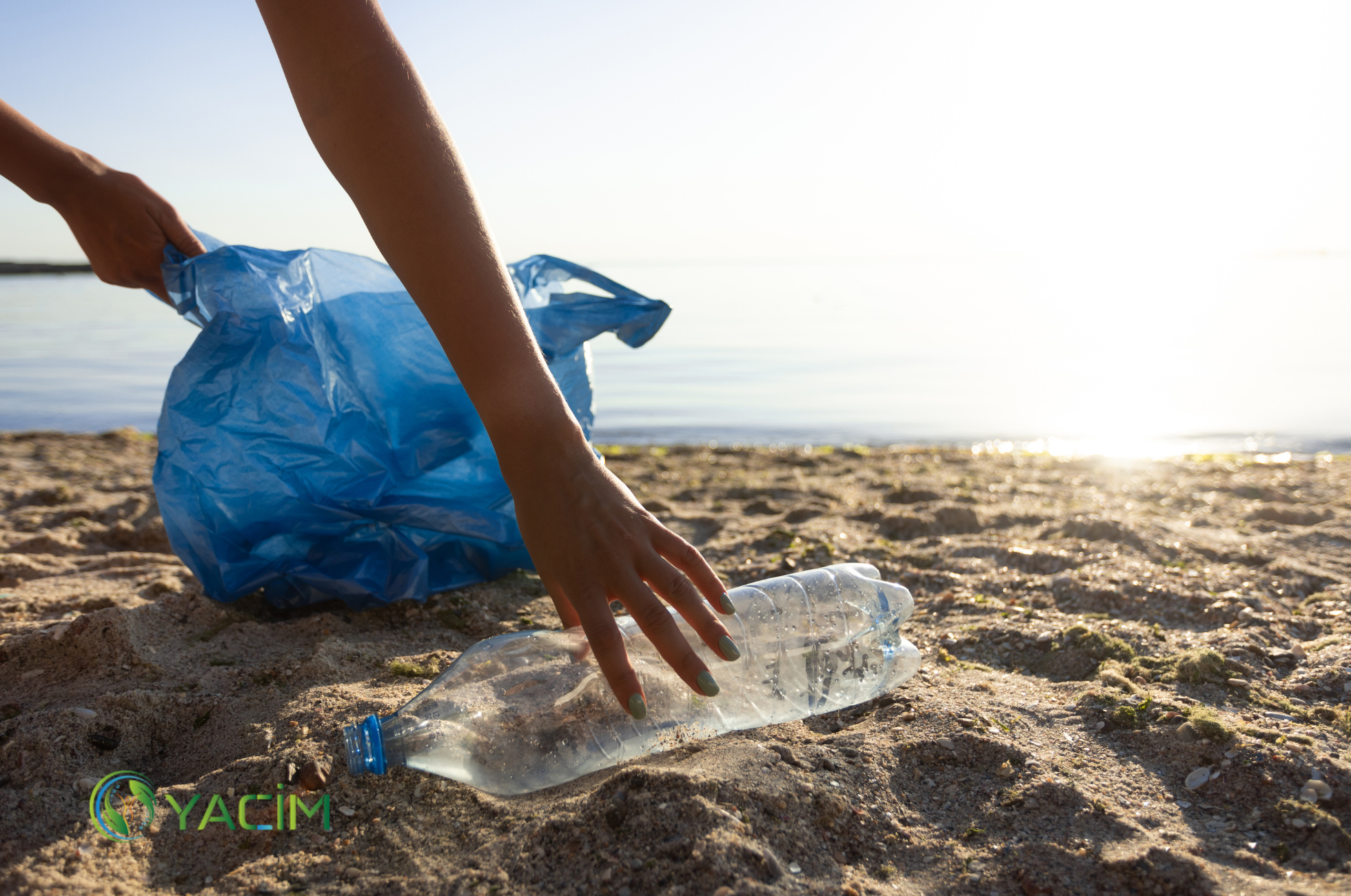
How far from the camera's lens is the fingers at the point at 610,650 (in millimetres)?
1039

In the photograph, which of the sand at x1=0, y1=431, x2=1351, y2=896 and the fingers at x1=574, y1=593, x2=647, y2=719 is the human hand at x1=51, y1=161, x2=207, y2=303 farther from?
the fingers at x1=574, y1=593, x2=647, y2=719

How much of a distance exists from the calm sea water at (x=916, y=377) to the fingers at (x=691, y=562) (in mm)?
5313

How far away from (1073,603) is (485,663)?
1.47m

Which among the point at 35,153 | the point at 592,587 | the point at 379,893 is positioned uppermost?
the point at 35,153

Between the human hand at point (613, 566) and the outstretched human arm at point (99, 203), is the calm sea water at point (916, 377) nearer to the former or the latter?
the outstretched human arm at point (99, 203)

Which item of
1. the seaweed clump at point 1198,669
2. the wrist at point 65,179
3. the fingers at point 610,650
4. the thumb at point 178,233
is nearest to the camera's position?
the fingers at point 610,650

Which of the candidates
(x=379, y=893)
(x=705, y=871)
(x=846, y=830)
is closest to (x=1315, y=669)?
(x=846, y=830)

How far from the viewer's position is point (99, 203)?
177 cm

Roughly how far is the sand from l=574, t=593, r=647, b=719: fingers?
0.19m

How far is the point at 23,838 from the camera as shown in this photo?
3.64 ft

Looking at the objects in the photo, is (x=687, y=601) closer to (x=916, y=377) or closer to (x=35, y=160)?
(x=35, y=160)

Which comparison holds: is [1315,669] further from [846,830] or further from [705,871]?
[705,871]

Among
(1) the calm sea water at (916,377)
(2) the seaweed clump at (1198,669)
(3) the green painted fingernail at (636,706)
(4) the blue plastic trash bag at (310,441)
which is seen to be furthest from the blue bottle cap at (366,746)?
(1) the calm sea water at (916,377)

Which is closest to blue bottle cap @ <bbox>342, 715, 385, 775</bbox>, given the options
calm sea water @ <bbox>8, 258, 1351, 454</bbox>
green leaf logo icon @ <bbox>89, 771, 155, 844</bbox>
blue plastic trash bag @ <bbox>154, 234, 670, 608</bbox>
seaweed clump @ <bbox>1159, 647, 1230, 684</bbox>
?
green leaf logo icon @ <bbox>89, 771, 155, 844</bbox>
